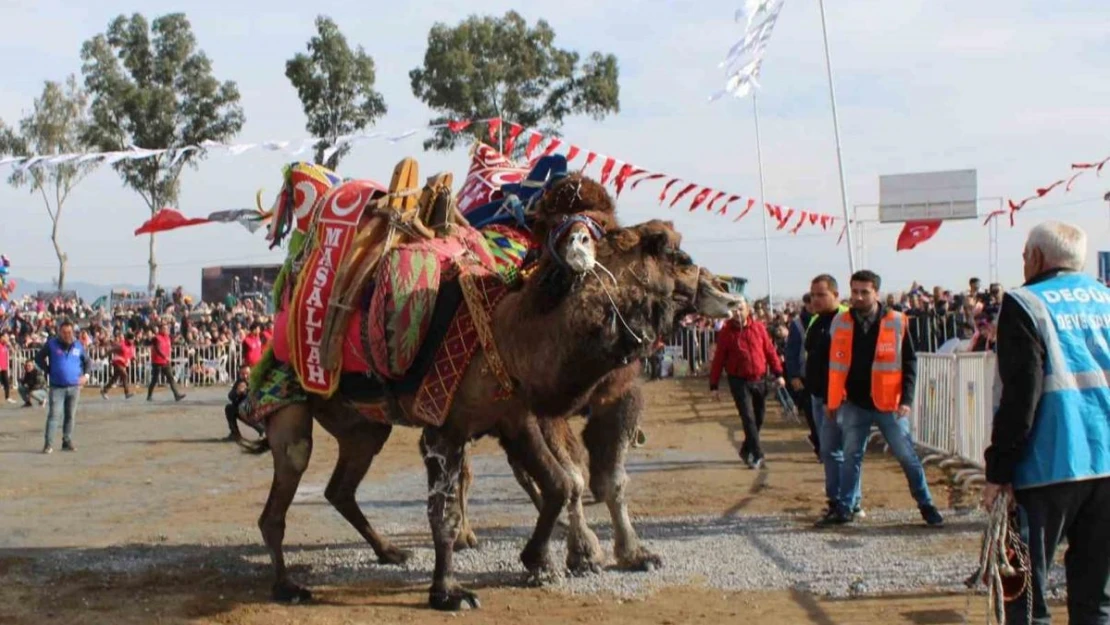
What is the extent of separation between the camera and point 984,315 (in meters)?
14.9

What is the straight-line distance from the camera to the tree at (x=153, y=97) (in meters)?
40.3

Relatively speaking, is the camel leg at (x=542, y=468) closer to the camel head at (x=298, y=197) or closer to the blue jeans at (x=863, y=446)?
the camel head at (x=298, y=197)

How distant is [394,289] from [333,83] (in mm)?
28275

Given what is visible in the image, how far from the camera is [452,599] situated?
7.18 meters

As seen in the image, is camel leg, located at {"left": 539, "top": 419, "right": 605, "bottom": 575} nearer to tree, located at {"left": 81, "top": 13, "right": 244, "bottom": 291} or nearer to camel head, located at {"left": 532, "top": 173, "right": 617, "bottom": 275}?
camel head, located at {"left": 532, "top": 173, "right": 617, "bottom": 275}

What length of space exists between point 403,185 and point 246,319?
30.5m

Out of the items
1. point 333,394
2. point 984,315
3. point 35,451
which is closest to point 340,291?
point 333,394

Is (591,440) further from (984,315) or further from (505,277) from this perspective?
(984,315)

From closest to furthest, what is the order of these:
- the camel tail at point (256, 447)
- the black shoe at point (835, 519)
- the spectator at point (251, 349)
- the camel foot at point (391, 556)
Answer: the camel foot at point (391, 556) → the camel tail at point (256, 447) → the black shoe at point (835, 519) → the spectator at point (251, 349)

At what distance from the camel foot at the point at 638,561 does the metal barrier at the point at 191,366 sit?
86.6ft

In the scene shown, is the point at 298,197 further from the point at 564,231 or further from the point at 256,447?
the point at 564,231

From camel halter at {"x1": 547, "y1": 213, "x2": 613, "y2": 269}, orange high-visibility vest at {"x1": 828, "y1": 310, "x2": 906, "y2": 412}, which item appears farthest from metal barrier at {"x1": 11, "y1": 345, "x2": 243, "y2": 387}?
camel halter at {"x1": 547, "y1": 213, "x2": 613, "y2": 269}

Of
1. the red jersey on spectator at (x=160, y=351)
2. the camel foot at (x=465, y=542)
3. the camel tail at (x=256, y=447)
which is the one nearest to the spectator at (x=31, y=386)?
the red jersey on spectator at (x=160, y=351)

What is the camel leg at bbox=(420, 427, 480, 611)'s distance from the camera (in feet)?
23.7
